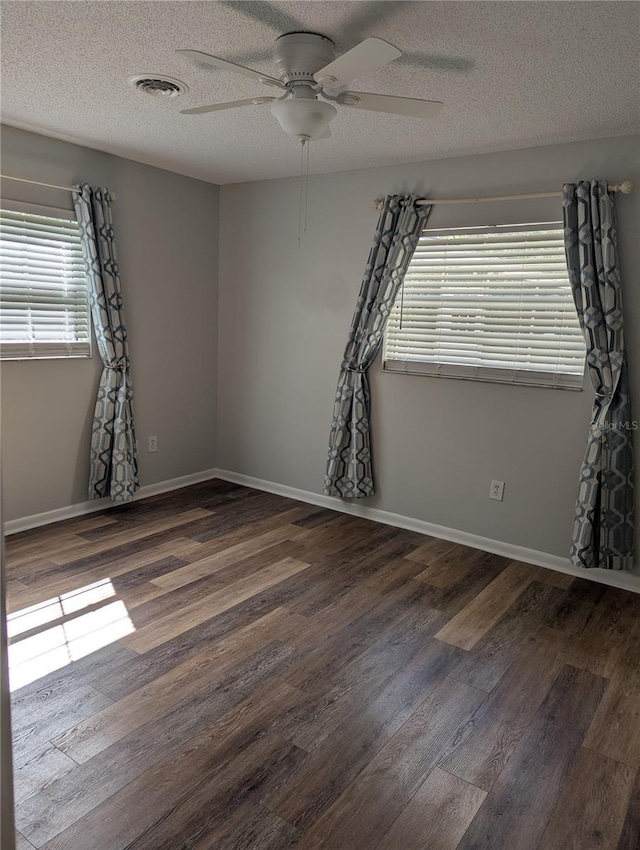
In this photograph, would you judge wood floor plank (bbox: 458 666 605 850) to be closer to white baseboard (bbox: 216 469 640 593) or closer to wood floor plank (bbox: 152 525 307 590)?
white baseboard (bbox: 216 469 640 593)

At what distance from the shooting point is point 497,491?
373cm

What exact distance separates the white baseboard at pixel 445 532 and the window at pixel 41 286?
67.5 inches

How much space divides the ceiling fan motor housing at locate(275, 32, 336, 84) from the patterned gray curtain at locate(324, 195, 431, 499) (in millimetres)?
1628

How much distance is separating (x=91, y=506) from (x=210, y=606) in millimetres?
1625

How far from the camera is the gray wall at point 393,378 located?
3.42m

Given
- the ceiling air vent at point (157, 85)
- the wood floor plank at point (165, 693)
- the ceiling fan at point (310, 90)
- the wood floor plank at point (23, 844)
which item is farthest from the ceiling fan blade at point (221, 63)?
the wood floor plank at point (23, 844)

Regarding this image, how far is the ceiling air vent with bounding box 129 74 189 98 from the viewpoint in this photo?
2.57m

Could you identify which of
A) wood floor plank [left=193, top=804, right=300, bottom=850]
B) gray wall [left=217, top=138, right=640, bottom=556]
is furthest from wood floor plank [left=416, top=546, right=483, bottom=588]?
wood floor plank [left=193, top=804, right=300, bottom=850]

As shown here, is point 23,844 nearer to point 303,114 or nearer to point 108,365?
point 303,114

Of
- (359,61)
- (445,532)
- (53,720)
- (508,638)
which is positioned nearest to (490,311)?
(445,532)

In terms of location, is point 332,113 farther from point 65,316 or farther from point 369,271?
point 65,316

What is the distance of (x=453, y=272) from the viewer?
375cm

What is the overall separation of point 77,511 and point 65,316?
129cm

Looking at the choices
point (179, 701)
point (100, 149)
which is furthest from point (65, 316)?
point (179, 701)
